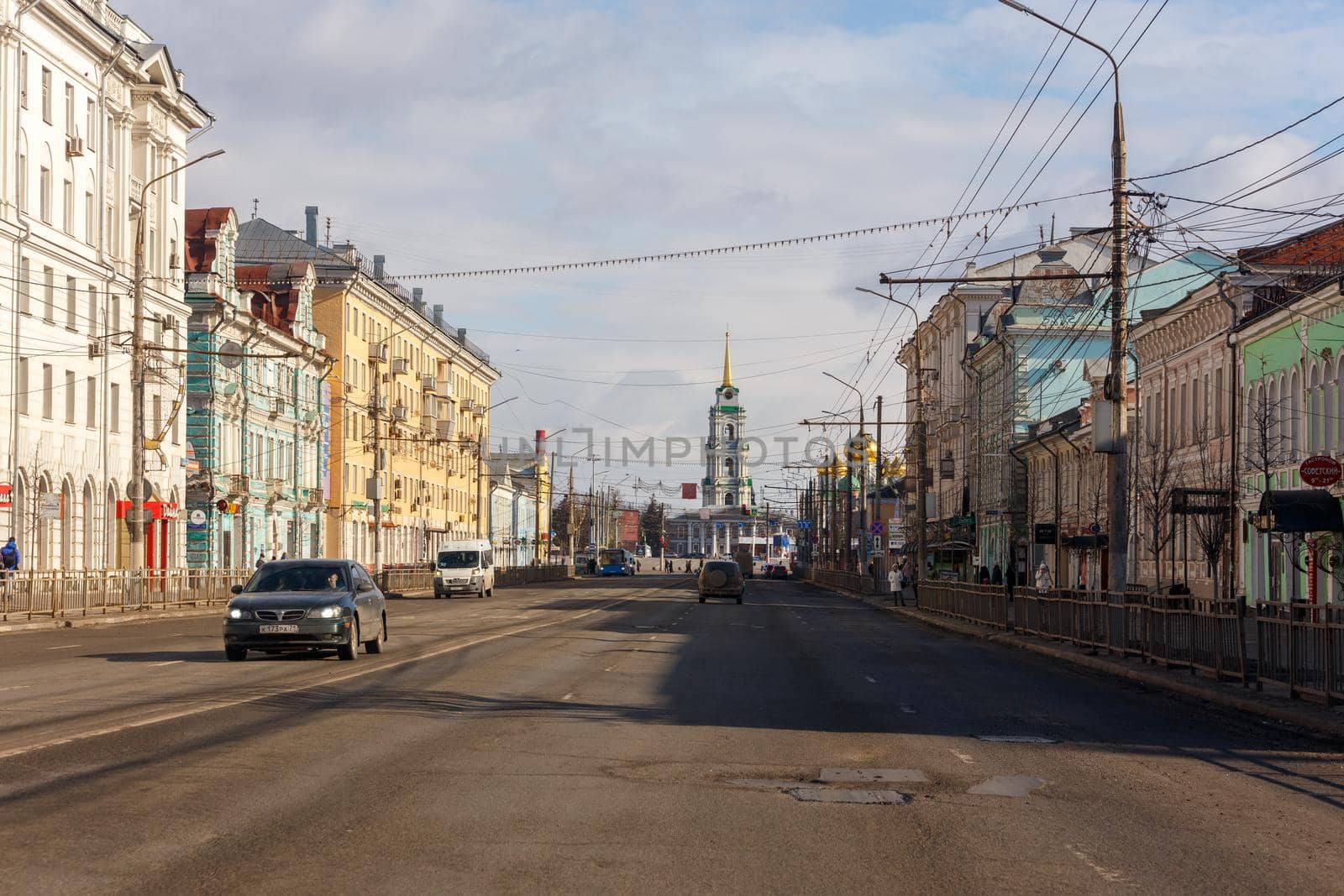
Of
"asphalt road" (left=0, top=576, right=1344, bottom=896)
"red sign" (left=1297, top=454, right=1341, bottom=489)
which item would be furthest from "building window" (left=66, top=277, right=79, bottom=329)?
"red sign" (left=1297, top=454, right=1341, bottom=489)

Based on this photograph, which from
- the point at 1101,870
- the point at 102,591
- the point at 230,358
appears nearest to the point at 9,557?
the point at 102,591

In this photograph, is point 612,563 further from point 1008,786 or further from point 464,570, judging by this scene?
point 1008,786

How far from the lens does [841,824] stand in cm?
935

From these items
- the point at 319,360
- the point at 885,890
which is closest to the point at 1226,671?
the point at 885,890

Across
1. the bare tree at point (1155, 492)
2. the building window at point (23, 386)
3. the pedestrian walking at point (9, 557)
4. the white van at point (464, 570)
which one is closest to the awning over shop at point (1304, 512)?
the bare tree at point (1155, 492)

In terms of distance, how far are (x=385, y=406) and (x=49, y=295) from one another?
43.9 meters

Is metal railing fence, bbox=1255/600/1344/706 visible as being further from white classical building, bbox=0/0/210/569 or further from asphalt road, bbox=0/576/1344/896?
white classical building, bbox=0/0/210/569

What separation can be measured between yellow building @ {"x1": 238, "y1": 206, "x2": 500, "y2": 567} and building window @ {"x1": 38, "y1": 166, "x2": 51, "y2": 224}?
70.0 ft

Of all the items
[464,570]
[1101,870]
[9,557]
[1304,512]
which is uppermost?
[1304,512]

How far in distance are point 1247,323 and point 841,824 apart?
37526mm

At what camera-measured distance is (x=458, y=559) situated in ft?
225

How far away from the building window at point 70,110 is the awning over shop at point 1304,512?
38.9 metres

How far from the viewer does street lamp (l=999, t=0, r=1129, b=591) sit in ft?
85.4

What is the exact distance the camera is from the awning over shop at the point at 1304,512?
3372 cm
